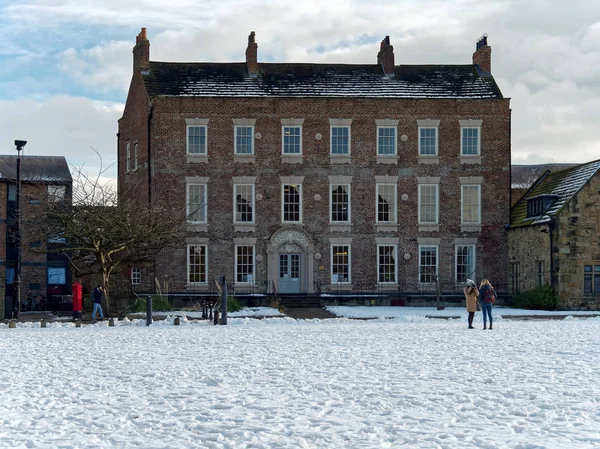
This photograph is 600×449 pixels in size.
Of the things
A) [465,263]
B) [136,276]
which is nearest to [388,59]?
[465,263]

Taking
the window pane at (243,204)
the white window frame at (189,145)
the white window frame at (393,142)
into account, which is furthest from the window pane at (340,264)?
the white window frame at (189,145)

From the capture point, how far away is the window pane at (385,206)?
39062 millimetres

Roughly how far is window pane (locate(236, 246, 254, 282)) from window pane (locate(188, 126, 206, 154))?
492 cm

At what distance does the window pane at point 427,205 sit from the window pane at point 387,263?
2065 mm

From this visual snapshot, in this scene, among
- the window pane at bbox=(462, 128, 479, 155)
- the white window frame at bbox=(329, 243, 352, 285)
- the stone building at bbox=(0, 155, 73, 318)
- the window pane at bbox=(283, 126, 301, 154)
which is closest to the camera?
the white window frame at bbox=(329, 243, 352, 285)

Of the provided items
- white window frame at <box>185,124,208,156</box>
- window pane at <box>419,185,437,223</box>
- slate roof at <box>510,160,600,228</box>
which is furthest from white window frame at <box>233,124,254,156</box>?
slate roof at <box>510,160,600,228</box>

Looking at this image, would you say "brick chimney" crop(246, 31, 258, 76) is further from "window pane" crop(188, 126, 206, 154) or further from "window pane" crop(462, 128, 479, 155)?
"window pane" crop(462, 128, 479, 155)

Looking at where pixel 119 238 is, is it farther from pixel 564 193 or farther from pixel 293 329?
pixel 564 193

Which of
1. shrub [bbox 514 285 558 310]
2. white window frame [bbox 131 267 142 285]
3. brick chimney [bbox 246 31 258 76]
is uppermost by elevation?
brick chimney [bbox 246 31 258 76]

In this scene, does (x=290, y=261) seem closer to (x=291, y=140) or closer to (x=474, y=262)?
(x=291, y=140)

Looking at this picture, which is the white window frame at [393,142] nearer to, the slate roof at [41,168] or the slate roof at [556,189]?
the slate roof at [556,189]

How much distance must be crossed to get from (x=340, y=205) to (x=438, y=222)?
15.5ft

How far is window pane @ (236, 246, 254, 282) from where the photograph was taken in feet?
126

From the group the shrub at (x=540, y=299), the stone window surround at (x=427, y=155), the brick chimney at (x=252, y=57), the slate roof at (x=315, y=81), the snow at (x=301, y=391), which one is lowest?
the snow at (x=301, y=391)
